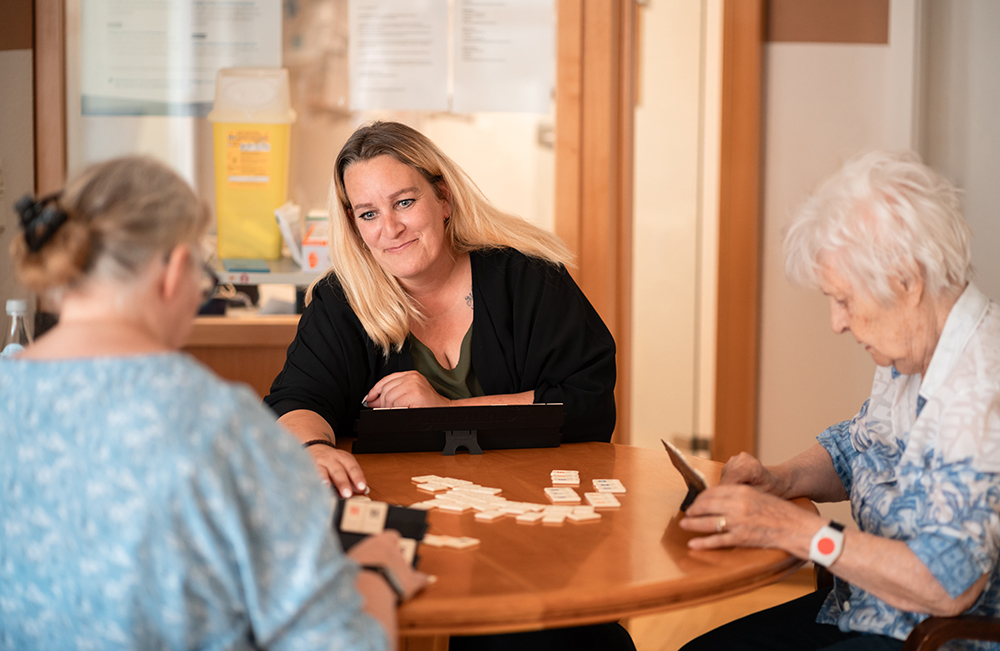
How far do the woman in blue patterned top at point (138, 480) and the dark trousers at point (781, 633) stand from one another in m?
1.04

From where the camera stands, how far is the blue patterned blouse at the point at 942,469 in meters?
1.29

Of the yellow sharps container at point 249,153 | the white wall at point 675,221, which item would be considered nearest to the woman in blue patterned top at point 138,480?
the yellow sharps container at point 249,153

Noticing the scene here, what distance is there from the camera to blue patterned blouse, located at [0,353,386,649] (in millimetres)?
862

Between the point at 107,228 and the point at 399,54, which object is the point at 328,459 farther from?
the point at 399,54

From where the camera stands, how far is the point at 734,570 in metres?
1.27

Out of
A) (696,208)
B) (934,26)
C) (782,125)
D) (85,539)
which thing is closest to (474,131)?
(782,125)

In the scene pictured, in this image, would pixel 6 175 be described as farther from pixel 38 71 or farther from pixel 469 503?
pixel 469 503

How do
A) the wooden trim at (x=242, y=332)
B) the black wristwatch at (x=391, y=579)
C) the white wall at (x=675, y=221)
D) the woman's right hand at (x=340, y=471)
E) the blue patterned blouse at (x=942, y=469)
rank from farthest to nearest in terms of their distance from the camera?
the white wall at (x=675, y=221) < the wooden trim at (x=242, y=332) < the woman's right hand at (x=340, y=471) < the blue patterned blouse at (x=942, y=469) < the black wristwatch at (x=391, y=579)

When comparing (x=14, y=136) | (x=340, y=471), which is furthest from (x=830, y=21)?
(x=14, y=136)

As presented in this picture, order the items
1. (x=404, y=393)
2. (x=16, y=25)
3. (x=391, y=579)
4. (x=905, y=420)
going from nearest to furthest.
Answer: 1. (x=391, y=579)
2. (x=905, y=420)
3. (x=404, y=393)
4. (x=16, y=25)

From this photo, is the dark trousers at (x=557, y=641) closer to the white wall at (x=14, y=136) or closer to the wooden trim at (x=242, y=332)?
the wooden trim at (x=242, y=332)

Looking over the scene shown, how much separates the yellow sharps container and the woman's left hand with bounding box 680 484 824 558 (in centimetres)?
231

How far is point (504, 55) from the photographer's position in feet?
10.7

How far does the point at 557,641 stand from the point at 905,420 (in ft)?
2.93
